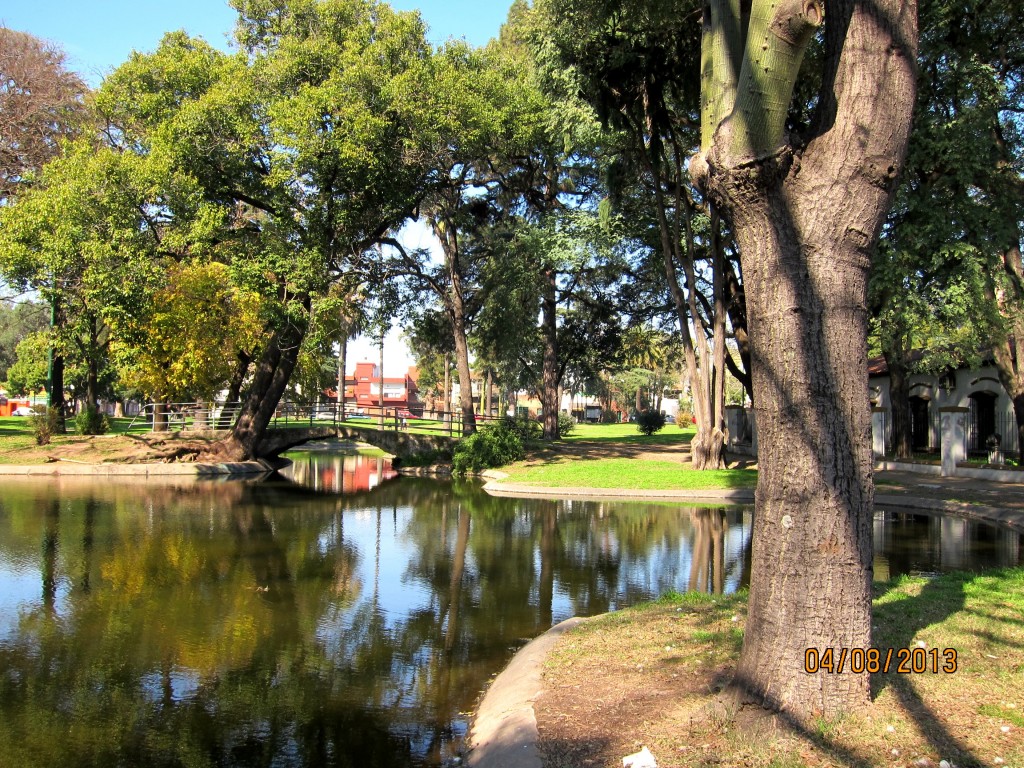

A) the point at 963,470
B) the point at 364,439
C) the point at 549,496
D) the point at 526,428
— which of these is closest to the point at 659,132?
the point at 549,496

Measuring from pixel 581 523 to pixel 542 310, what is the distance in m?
20.5

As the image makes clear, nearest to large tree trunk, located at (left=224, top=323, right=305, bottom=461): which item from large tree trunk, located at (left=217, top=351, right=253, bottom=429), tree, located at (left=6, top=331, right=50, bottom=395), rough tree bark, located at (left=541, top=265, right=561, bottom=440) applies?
large tree trunk, located at (left=217, top=351, right=253, bottom=429)

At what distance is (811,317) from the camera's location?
494 centimetres

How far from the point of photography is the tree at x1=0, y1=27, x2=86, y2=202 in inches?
1211

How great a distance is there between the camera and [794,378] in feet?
16.2

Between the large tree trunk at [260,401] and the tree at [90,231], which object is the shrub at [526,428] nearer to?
the large tree trunk at [260,401]

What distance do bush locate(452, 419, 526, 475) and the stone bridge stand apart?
259 cm

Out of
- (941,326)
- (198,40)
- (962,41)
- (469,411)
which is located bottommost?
(469,411)

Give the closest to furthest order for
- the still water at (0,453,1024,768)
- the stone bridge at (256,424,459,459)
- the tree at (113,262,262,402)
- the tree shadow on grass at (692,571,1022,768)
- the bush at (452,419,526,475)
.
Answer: the tree shadow on grass at (692,571,1022,768) → the still water at (0,453,1024,768) → the bush at (452,419,526,475) → the tree at (113,262,262,402) → the stone bridge at (256,424,459,459)

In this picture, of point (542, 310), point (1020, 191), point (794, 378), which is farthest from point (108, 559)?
point (542, 310)

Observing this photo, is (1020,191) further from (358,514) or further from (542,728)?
(542,728)

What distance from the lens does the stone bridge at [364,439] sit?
32.9m
